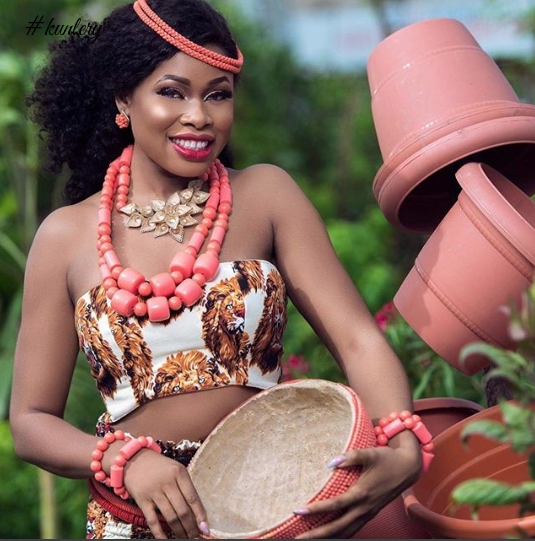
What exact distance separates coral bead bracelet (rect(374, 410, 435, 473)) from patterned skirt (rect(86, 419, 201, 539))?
48cm

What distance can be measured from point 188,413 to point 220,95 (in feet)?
2.58

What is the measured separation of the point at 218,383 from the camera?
2.85 m

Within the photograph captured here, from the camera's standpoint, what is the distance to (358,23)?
1414cm

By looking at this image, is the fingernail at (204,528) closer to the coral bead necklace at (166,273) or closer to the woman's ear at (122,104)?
the coral bead necklace at (166,273)

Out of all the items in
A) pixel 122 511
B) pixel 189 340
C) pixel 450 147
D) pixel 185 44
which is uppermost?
pixel 185 44

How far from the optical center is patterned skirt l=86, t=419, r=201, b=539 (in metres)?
2.82

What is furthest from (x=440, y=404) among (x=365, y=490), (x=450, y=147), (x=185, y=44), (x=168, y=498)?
(x=185, y=44)

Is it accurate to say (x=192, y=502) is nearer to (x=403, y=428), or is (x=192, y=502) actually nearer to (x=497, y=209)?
(x=403, y=428)

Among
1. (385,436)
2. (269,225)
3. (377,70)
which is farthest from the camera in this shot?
(377,70)

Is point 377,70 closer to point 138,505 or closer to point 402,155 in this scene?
point 402,155

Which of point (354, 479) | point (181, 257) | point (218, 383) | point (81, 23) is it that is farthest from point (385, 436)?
point (81, 23)

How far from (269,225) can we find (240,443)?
0.57m

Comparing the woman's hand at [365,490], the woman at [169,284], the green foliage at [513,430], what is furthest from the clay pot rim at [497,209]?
the green foliage at [513,430]

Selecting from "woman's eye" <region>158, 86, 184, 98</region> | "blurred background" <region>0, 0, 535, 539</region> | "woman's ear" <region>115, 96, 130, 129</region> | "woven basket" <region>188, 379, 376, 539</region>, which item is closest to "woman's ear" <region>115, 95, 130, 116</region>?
"woman's ear" <region>115, 96, 130, 129</region>
